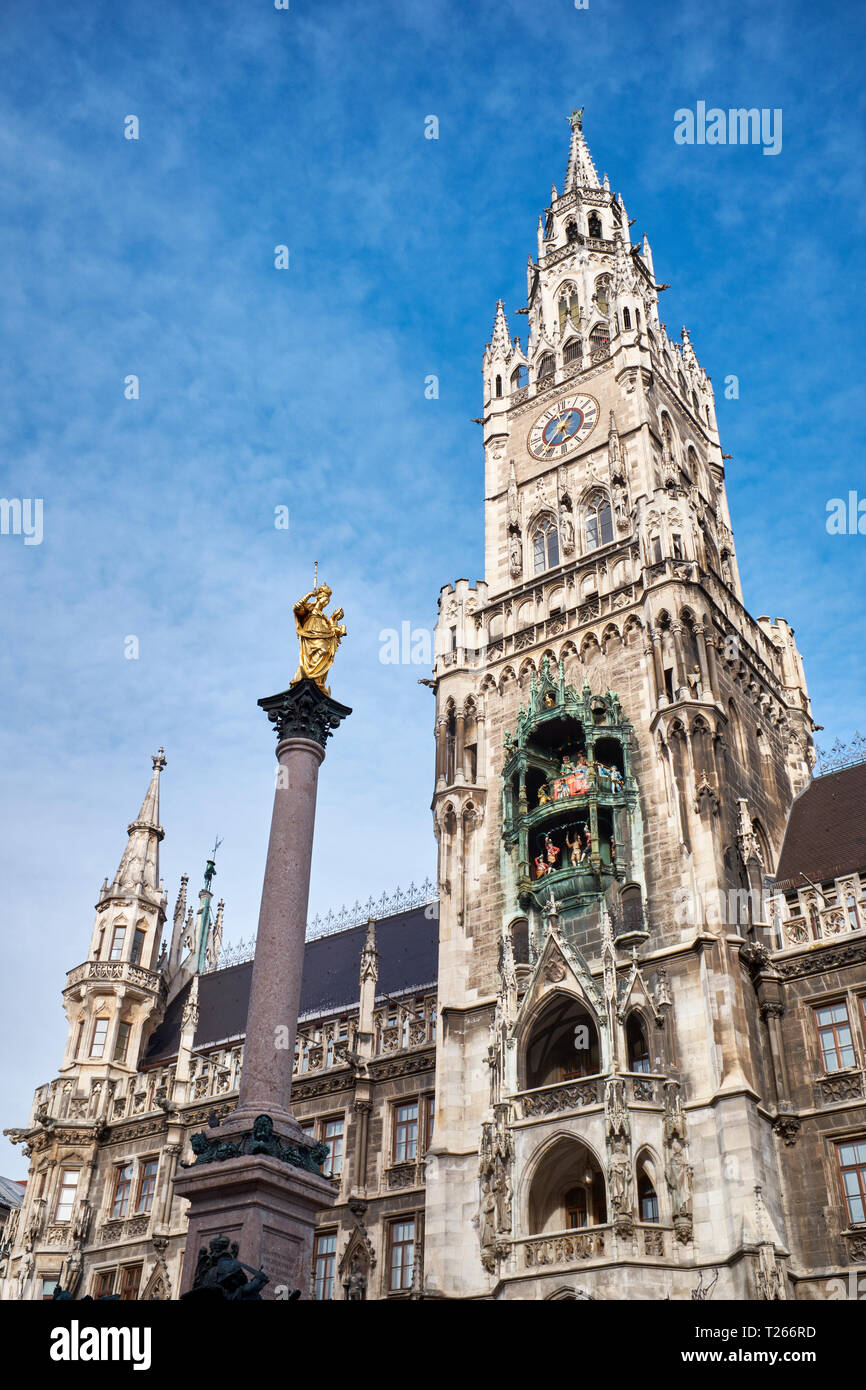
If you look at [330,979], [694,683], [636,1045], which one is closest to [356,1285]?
→ [636,1045]

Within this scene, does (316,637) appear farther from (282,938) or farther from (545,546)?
(545,546)

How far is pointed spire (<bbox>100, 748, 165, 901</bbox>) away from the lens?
44125 millimetres

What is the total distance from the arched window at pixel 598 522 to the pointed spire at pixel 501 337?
9541mm

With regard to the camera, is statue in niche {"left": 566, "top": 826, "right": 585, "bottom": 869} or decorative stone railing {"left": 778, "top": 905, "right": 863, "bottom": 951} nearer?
decorative stone railing {"left": 778, "top": 905, "right": 863, "bottom": 951}

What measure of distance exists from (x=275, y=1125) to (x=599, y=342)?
1240 inches

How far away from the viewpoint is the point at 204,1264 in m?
16.8

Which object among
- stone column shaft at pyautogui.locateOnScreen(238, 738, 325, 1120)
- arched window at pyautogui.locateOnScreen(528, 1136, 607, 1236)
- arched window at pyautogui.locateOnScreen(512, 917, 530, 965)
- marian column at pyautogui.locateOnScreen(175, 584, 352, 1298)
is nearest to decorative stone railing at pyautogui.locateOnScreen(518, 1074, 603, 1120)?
arched window at pyautogui.locateOnScreen(528, 1136, 607, 1236)

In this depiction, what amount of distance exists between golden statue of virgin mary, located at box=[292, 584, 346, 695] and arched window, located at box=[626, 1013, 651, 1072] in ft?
32.3

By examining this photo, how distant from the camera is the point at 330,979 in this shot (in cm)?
4034

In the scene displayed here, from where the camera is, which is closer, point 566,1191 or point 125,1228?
point 566,1191

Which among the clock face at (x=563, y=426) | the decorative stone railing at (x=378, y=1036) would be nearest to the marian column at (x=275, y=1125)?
the decorative stone railing at (x=378, y=1036)

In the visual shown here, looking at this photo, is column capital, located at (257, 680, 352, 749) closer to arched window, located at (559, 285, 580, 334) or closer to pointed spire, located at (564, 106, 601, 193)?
arched window, located at (559, 285, 580, 334)

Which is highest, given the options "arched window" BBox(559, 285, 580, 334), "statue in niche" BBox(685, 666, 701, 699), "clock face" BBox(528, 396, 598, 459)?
"arched window" BBox(559, 285, 580, 334)
